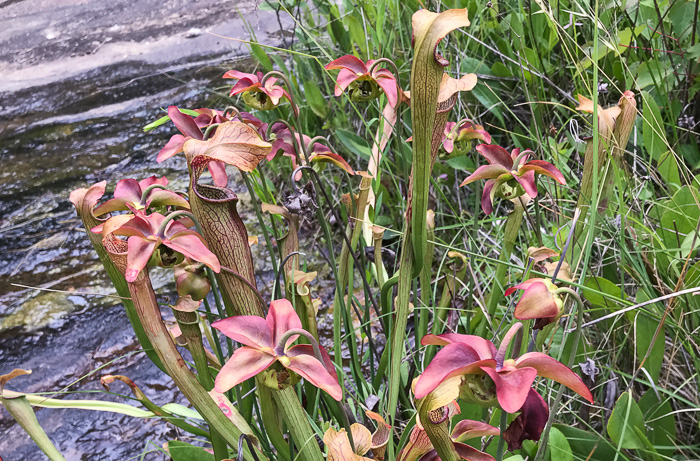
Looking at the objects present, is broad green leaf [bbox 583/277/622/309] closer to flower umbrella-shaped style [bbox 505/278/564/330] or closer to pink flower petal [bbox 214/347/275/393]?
flower umbrella-shaped style [bbox 505/278/564/330]

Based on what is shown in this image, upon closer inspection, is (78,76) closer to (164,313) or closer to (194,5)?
(194,5)

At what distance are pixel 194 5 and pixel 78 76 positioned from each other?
1.58 m

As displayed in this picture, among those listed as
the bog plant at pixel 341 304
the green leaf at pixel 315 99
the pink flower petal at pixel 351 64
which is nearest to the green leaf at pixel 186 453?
the bog plant at pixel 341 304

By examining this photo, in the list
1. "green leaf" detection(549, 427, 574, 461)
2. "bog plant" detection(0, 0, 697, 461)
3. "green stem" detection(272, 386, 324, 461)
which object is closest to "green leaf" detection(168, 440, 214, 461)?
"bog plant" detection(0, 0, 697, 461)

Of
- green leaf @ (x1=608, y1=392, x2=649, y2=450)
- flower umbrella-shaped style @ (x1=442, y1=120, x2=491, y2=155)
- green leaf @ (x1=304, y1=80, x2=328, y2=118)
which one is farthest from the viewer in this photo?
green leaf @ (x1=304, y1=80, x2=328, y2=118)

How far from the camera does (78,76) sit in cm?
384

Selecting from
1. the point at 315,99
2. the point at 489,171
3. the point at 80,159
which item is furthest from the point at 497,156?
the point at 80,159

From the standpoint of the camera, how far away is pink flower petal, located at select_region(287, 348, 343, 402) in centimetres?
55

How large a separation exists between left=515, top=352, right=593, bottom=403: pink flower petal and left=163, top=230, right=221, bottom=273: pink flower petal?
33 centimetres

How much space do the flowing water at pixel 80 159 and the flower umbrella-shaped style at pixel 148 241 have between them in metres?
0.21

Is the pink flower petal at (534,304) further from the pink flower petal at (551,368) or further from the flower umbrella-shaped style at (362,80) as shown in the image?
the flower umbrella-shaped style at (362,80)

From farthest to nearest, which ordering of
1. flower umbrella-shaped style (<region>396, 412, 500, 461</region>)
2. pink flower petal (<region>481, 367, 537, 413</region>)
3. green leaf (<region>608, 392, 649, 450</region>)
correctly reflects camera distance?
green leaf (<region>608, 392, 649, 450</region>) → flower umbrella-shaped style (<region>396, 412, 500, 461</region>) → pink flower petal (<region>481, 367, 537, 413</region>)

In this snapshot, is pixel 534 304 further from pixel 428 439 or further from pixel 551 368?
pixel 428 439

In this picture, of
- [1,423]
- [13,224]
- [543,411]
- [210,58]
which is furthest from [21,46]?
[543,411]
